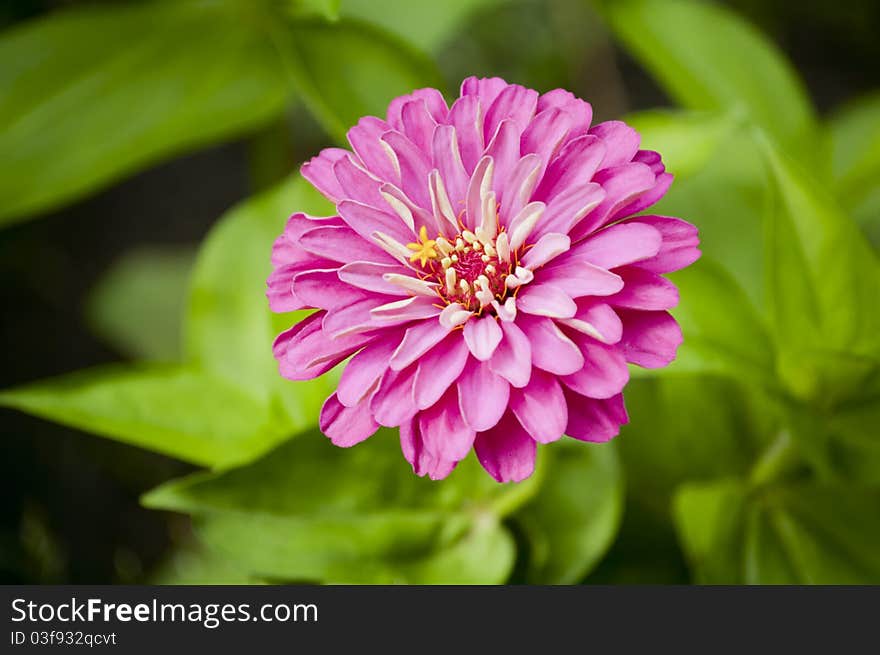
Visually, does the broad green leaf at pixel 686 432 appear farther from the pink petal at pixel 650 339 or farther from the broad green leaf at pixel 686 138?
the pink petal at pixel 650 339

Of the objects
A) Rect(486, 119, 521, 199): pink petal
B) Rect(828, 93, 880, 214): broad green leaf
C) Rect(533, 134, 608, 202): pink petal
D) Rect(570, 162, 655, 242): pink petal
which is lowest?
Rect(570, 162, 655, 242): pink petal

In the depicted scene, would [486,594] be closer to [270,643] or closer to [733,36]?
[270,643]

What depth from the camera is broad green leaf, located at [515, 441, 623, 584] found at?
66 centimetres

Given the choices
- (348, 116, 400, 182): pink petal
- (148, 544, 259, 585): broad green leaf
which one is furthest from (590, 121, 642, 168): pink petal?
(148, 544, 259, 585): broad green leaf

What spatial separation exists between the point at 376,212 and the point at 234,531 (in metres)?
0.27

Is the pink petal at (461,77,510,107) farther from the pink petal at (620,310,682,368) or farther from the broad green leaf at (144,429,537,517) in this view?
the broad green leaf at (144,429,537,517)

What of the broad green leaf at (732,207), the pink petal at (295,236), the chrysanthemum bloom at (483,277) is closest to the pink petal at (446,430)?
the chrysanthemum bloom at (483,277)

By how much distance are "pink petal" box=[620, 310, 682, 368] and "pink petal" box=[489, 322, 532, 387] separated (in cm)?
5

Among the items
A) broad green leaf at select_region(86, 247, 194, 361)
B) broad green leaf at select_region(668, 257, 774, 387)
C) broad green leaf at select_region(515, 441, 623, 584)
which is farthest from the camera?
broad green leaf at select_region(86, 247, 194, 361)

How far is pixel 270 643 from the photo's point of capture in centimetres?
57

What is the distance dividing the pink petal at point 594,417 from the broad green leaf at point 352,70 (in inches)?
13.3

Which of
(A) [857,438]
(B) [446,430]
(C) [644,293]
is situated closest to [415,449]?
(B) [446,430]

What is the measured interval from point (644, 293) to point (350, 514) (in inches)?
11.8

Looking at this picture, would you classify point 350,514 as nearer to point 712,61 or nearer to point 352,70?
point 352,70
